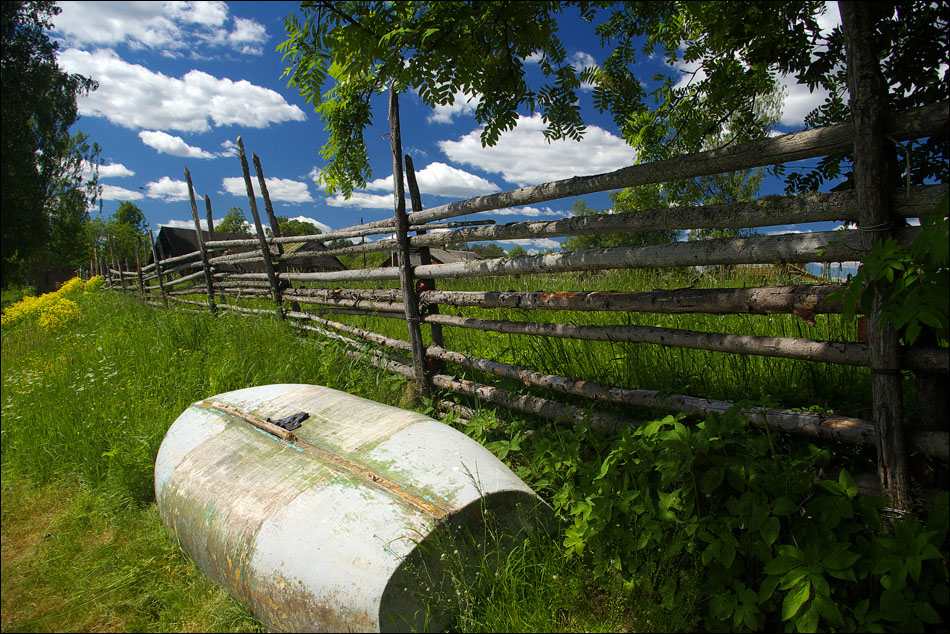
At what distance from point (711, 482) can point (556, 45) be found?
2882 millimetres

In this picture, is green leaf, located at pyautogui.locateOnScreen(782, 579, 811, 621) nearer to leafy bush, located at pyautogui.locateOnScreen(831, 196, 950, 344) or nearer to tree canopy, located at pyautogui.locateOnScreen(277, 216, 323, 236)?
leafy bush, located at pyautogui.locateOnScreen(831, 196, 950, 344)

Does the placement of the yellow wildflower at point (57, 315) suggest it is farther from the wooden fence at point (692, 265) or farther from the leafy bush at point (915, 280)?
the leafy bush at point (915, 280)

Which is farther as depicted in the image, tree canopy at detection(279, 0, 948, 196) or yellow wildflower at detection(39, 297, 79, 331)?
yellow wildflower at detection(39, 297, 79, 331)

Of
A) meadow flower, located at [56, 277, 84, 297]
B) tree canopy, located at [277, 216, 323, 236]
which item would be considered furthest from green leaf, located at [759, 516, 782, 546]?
tree canopy, located at [277, 216, 323, 236]

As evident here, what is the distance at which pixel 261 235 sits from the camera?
247 inches

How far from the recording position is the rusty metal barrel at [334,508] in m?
1.66

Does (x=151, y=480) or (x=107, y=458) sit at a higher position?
(x=107, y=458)

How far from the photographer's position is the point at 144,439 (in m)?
3.09

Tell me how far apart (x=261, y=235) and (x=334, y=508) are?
5.40 metres

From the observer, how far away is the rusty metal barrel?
166 cm

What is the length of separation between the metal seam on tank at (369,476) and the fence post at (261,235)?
442cm

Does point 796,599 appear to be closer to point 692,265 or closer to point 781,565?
point 781,565

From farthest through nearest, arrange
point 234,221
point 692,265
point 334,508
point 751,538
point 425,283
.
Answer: point 234,221, point 425,283, point 692,265, point 334,508, point 751,538

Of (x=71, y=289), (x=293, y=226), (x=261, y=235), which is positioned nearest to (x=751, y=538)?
(x=261, y=235)
